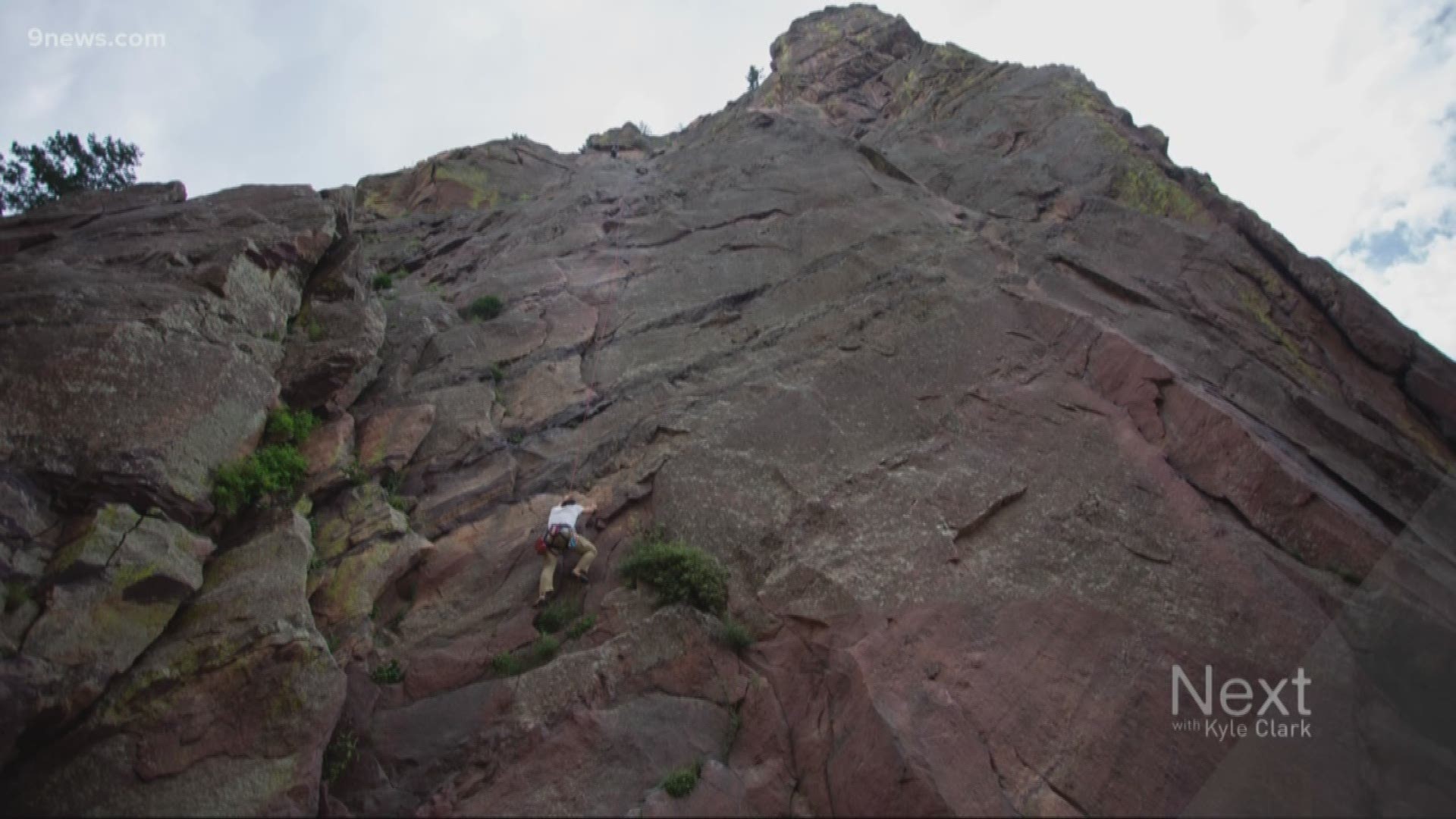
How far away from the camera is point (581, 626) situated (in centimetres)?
1118

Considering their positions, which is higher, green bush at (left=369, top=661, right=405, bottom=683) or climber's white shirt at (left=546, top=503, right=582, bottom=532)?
climber's white shirt at (left=546, top=503, right=582, bottom=532)

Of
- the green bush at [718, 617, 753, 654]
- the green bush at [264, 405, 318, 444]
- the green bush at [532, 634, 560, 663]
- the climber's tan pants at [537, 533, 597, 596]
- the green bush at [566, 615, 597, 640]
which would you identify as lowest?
the green bush at [532, 634, 560, 663]

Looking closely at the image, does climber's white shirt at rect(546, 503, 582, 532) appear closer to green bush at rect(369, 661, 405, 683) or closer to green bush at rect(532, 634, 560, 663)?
green bush at rect(532, 634, 560, 663)

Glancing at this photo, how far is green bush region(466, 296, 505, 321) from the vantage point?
19.3m

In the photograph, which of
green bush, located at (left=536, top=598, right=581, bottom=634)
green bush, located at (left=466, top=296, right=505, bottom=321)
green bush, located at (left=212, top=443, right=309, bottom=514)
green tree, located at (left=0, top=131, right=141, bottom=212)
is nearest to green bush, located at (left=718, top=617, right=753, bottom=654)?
green bush, located at (left=536, top=598, right=581, bottom=634)

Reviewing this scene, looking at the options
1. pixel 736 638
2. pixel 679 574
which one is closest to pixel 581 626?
pixel 679 574

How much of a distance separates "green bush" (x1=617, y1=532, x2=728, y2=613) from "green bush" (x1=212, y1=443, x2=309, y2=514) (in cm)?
580

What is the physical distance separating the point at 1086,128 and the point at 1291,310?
824cm

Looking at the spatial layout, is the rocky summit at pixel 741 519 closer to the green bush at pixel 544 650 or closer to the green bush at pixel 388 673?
the green bush at pixel 388 673

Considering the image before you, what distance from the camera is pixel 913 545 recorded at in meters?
11.7

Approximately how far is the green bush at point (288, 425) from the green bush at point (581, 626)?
6.50m

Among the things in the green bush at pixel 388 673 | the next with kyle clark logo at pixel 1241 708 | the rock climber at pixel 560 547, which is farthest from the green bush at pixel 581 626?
the next with kyle clark logo at pixel 1241 708

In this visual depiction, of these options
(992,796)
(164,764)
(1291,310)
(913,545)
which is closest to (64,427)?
(164,764)

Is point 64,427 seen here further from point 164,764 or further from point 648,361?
point 648,361
